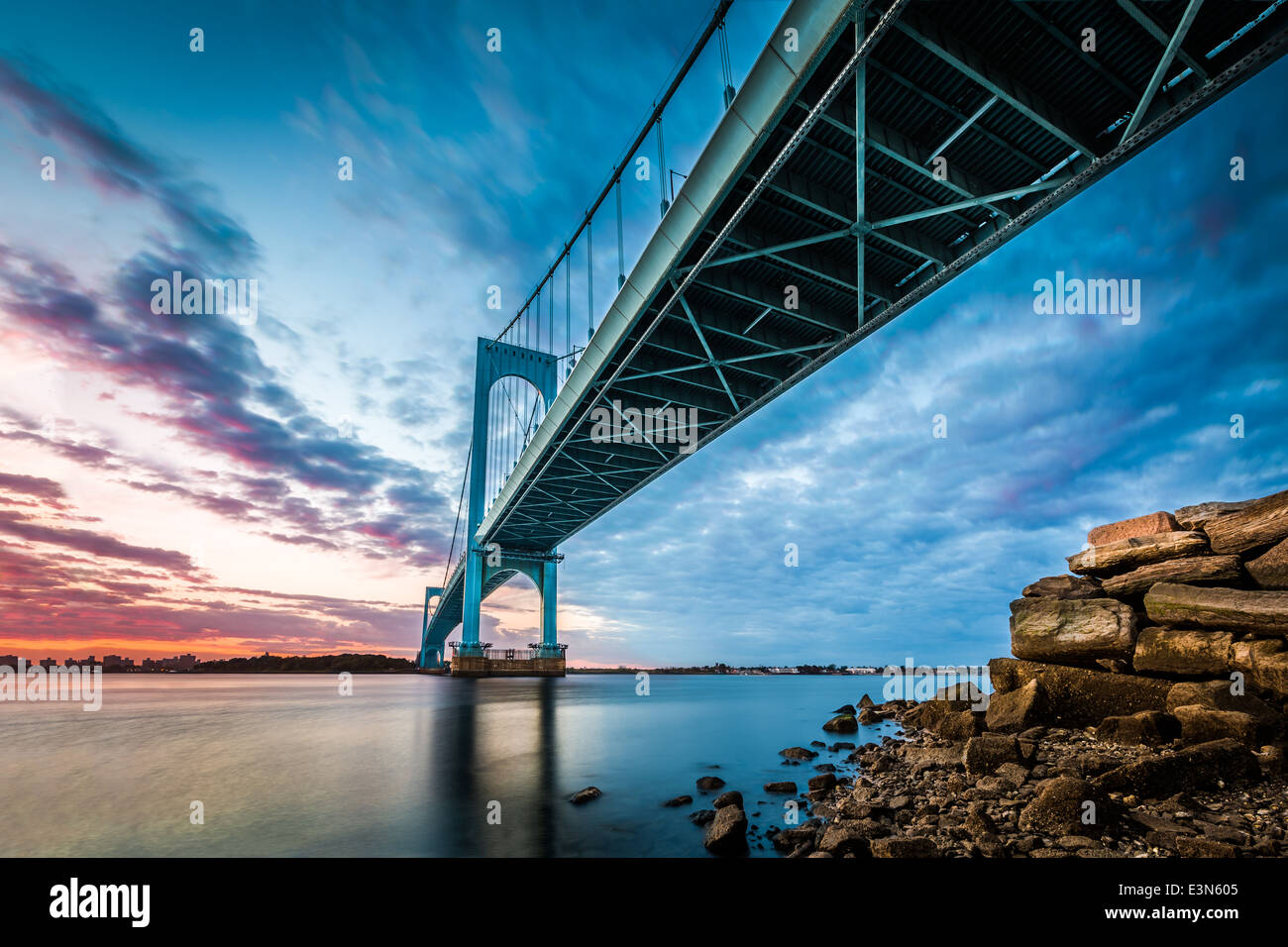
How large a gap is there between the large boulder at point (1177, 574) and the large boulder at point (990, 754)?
3.85 m

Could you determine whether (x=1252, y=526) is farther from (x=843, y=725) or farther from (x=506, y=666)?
(x=506, y=666)

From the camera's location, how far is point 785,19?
884 cm

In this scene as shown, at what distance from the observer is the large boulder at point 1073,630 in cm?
864

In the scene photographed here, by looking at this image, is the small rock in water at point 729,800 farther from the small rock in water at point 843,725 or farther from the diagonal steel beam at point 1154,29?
the diagonal steel beam at point 1154,29

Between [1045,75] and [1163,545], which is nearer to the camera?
[1163,545]

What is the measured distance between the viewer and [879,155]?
39.4 feet

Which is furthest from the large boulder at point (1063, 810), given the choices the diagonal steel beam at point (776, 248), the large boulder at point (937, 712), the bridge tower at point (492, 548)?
the bridge tower at point (492, 548)

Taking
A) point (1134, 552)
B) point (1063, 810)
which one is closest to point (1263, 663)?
point (1134, 552)

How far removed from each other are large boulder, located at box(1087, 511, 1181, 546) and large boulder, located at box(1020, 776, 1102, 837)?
649cm

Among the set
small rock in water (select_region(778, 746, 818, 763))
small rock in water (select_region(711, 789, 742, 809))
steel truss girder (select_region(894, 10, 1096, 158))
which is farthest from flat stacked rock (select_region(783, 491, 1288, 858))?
steel truss girder (select_region(894, 10, 1096, 158))

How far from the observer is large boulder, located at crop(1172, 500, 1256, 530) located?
8.62 m
